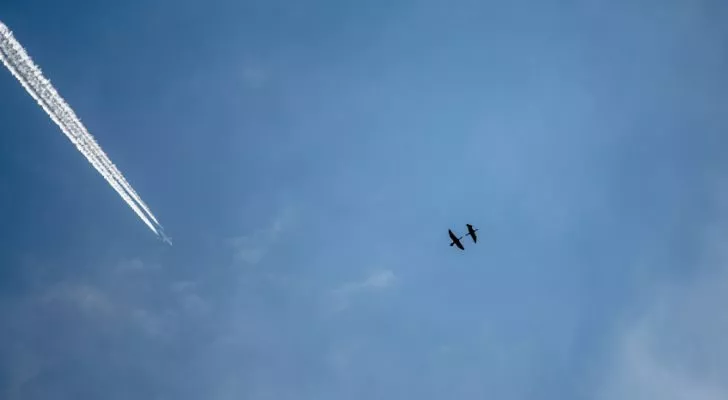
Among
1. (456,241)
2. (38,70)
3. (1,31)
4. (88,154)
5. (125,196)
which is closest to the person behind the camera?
(1,31)

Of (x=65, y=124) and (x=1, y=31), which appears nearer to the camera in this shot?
(x=1, y=31)

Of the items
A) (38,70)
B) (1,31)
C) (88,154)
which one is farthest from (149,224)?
(1,31)

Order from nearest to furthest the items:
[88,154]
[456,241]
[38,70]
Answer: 1. [38,70]
2. [88,154]
3. [456,241]

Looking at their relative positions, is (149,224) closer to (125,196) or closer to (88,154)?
(125,196)

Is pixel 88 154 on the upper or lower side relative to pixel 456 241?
lower

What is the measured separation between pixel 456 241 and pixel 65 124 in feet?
165

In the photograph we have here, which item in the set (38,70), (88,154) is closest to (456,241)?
(88,154)

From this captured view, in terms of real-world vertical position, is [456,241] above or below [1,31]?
above

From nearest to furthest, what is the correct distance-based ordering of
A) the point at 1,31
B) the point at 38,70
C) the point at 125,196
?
the point at 1,31 < the point at 38,70 < the point at 125,196

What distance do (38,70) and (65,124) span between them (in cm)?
502

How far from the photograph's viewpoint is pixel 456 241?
80.1 m

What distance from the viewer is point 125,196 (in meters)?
59.2

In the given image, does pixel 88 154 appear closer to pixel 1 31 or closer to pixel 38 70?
pixel 38 70

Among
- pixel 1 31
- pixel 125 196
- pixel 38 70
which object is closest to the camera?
pixel 1 31
